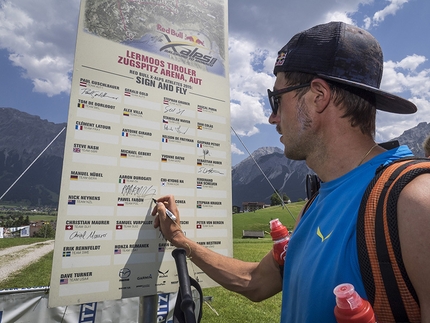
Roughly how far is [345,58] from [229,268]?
1776 millimetres

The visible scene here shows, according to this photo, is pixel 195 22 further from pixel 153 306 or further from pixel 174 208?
pixel 153 306

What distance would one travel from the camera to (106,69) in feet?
8.05

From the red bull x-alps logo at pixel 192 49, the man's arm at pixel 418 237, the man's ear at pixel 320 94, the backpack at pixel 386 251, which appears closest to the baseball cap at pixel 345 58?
the man's ear at pixel 320 94

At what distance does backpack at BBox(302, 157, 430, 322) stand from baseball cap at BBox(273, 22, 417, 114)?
615 mm

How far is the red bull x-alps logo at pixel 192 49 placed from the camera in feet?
9.39

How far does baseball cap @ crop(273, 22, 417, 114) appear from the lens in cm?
149

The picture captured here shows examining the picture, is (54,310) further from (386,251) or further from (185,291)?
(386,251)

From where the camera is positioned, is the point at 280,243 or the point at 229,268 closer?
the point at 280,243

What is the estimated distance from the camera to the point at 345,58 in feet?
4.91
